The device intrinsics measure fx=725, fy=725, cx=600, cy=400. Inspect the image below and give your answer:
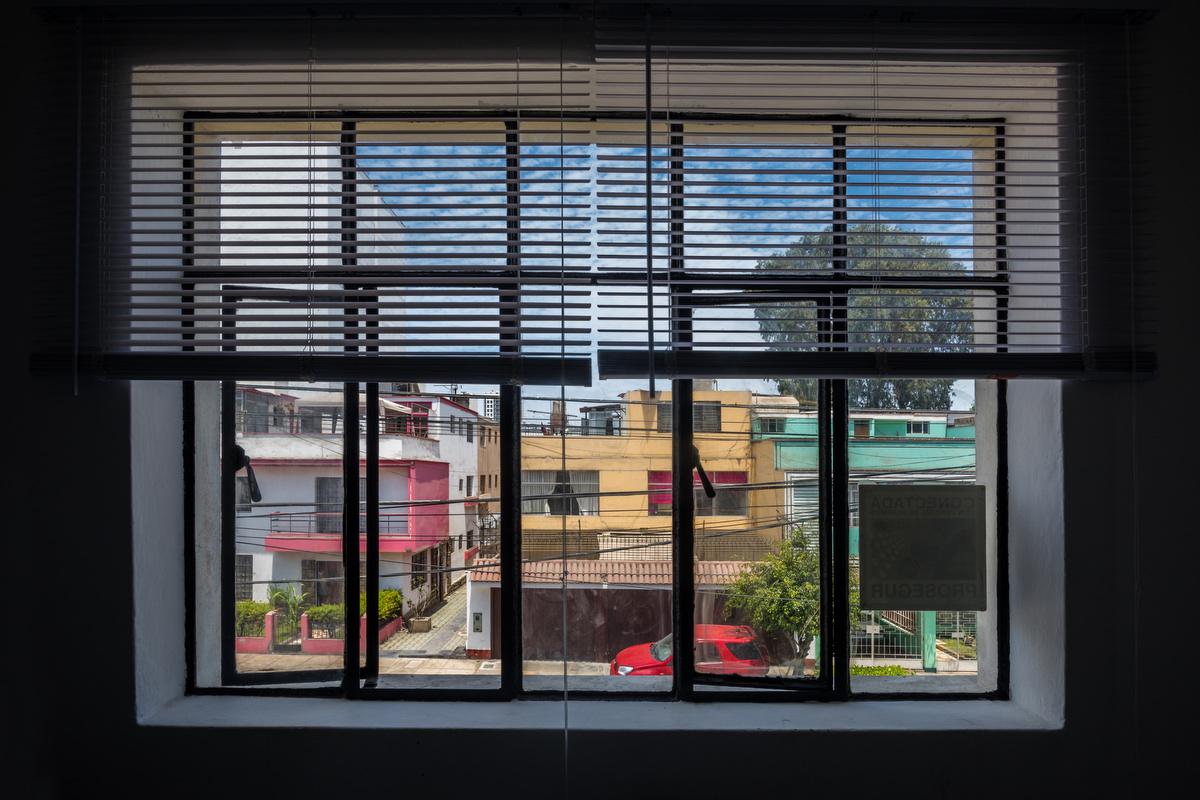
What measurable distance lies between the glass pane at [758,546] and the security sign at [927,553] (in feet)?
0.50

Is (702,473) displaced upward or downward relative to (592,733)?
upward

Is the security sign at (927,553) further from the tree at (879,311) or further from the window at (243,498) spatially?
the window at (243,498)

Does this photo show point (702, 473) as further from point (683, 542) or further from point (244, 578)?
point (244, 578)

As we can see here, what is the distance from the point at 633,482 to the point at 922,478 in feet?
2.56

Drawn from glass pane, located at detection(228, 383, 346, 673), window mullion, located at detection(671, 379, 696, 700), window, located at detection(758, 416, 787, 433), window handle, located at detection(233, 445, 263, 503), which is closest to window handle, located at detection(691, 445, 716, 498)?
window mullion, located at detection(671, 379, 696, 700)

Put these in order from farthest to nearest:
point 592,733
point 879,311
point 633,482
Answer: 1. point 633,482
2. point 879,311
3. point 592,733

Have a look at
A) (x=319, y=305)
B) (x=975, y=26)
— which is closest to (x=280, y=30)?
(x=319, y=305)

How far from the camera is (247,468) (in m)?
2.01

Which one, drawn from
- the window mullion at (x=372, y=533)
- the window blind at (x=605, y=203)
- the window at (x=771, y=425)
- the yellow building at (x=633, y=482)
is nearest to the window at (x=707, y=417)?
the yellow building at (x=633, y=482)

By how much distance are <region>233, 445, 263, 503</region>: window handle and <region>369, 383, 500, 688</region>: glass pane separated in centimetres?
35

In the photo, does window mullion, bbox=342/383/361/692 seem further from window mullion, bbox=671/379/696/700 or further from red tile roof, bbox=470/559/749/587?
window mullion, bbox=671/379/696/700

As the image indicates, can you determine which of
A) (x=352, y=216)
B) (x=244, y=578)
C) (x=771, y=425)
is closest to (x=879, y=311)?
(x=771, y=425)

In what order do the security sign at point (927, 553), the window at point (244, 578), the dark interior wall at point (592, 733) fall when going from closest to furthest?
the dark interior wall at point (592, 733), the security sign at point (927, 553), the window at point (244, 578)

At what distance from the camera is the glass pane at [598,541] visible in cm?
197
